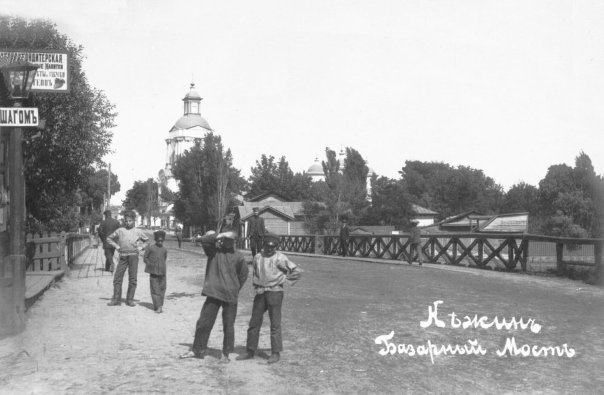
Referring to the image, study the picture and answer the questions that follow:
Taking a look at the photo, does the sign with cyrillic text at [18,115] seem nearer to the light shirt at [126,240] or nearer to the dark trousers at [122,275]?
the light shirt at [126,240]

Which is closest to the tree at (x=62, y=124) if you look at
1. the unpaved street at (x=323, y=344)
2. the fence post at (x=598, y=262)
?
the unpaved street at (x=323, y=344)

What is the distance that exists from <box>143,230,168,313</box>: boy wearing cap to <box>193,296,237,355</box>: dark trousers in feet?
11.3

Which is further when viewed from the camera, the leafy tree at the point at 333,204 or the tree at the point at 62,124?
the leafy tree at the point at 333,204

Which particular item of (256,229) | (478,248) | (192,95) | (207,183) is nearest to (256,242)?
(256,229)

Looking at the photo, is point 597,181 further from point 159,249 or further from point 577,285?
point 159,249

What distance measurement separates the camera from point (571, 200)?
71250mm

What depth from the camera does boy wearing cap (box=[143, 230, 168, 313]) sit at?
33.6 ft

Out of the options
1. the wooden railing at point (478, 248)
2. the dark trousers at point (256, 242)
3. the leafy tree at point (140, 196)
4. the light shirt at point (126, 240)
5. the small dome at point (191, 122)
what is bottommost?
the wooden railing at point (478, 248)

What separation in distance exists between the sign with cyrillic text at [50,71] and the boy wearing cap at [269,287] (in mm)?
4324

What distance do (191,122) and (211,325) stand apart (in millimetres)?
120345

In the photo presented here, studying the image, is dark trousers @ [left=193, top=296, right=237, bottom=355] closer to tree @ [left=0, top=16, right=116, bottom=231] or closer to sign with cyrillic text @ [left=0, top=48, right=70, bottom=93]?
sign with cyrillic text @ [left=0, top=48, right=70, bottom=93]

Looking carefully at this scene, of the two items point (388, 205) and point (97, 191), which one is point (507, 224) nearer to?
point (388, 205)

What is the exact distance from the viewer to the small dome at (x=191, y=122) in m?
124

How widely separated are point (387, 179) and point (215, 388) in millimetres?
68142
